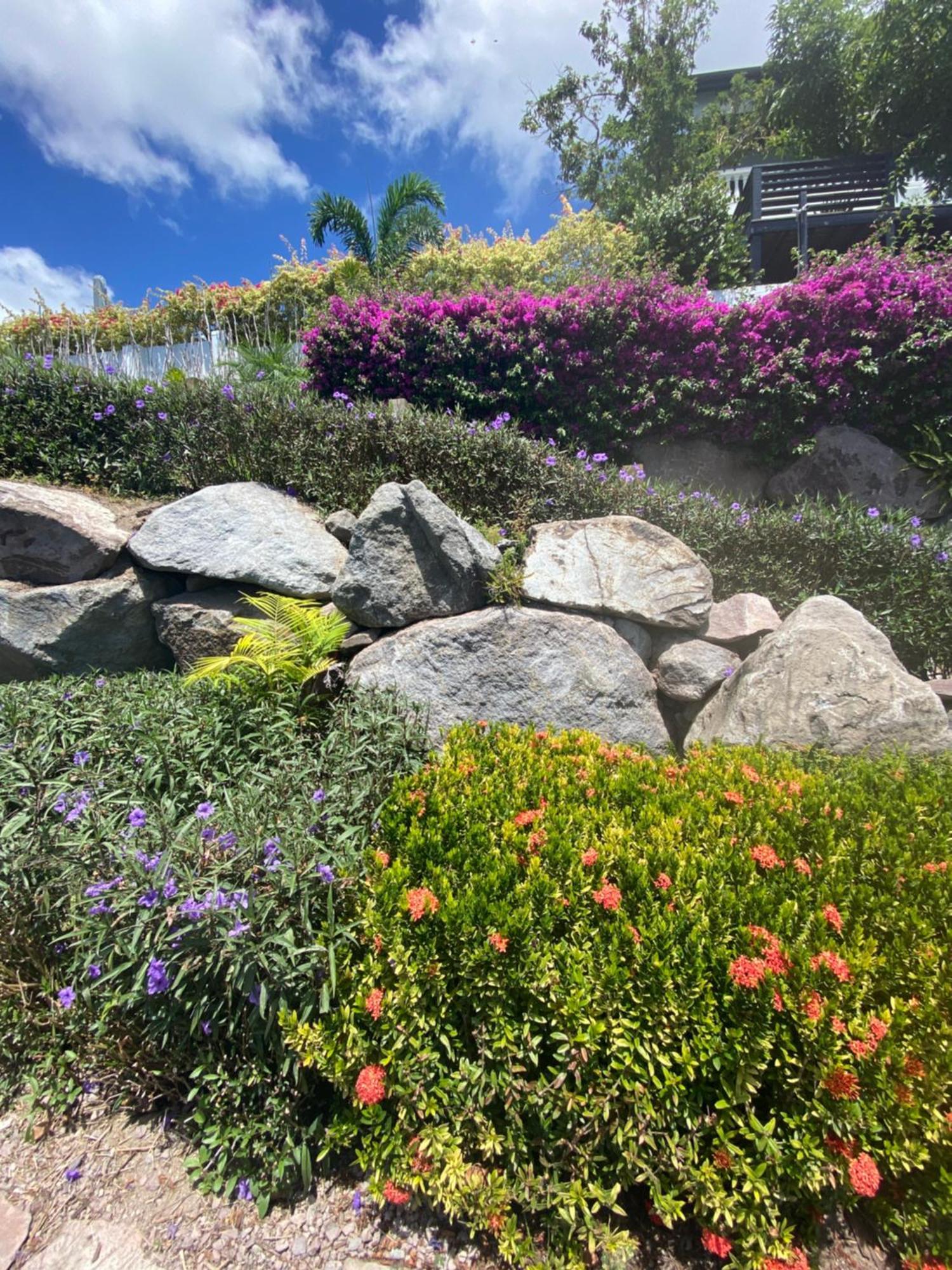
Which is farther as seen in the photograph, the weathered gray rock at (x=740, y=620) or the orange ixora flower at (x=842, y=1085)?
the weathered gray rock at (x=740, y=620)

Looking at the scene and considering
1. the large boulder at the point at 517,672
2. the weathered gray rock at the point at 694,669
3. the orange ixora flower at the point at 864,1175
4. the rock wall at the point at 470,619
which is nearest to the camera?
the orange ixora flower at the point at 864,1175

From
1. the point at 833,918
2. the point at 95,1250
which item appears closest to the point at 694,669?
the point at 833,918

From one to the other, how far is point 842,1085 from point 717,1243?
563 millimetres

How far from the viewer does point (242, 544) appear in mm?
4840

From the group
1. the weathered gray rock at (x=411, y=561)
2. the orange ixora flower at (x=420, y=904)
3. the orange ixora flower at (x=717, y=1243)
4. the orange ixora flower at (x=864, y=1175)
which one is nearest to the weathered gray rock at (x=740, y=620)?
the weathered gray rock at (x=411, y=561)

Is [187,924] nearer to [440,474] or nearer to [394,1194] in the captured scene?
[394,1194]

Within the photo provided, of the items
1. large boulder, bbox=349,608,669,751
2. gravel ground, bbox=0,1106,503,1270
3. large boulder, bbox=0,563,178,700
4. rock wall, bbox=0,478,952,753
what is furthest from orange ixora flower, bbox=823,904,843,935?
large boulder, bbox=0,563,178,700

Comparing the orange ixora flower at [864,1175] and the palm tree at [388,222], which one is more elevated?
the palm tree at [388,222]

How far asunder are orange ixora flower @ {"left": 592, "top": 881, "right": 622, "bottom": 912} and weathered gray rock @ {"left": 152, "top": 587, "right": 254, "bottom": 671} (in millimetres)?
3588

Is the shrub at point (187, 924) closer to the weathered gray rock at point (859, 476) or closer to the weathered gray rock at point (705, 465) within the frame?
the weathered gray rock at point (705, 465)

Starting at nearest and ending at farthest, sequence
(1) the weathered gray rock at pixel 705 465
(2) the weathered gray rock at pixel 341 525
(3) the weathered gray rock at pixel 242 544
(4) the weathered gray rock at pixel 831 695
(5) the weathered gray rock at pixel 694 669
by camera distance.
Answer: (4) the weathered gray rock at pixel 831 695 < (5) the weathered gray rock at pixel 694 669 < (3) the weathered gray rock at pixel 242 544 < (2) the weathered gray rock at pixel 341 525 < (1) the weathered gray rock at pixel 705 465

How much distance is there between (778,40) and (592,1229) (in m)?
21.1

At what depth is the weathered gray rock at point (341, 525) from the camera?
506 centimetres

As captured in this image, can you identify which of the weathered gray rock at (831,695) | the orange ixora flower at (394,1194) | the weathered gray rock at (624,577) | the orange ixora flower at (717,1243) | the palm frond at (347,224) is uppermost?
the palm frond at (347,224)
